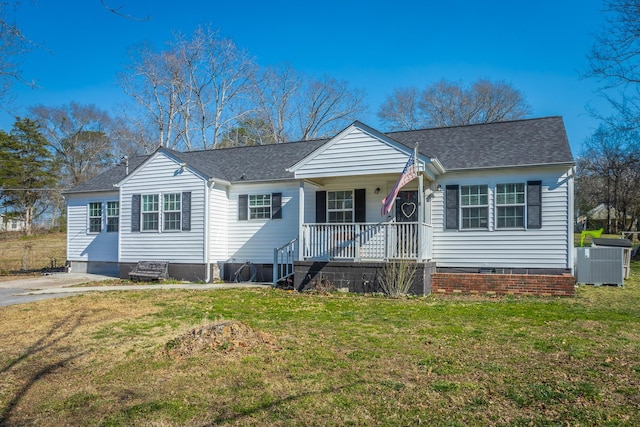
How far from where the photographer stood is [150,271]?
1563cm

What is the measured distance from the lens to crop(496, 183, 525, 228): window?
12.7 m

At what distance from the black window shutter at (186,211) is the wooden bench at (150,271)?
1432 mm

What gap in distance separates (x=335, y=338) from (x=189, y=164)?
10.5 meters

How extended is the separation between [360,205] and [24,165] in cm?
3432

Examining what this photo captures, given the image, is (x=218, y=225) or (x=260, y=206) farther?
(x=260, y=206)

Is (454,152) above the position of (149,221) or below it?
above

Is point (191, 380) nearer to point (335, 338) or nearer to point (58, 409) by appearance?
point (58, 409)

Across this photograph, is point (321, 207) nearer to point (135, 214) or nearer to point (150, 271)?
point (150, 271)

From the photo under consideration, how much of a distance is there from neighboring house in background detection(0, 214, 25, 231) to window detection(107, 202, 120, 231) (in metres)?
27.2

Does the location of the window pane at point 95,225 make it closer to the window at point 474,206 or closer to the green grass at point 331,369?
the green grass at point 331,369

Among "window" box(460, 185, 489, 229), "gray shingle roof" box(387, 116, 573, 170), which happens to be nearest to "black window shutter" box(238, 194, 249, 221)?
"gray shingle roof" box(387, 116, 573, 170)

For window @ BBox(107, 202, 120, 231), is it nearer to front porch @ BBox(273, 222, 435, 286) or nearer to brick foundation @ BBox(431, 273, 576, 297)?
front porch @ BBox(273, 222, 435, 286)

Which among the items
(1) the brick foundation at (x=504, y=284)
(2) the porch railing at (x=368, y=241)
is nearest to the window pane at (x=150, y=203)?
(2) the porch railing at (x=368, y=241)

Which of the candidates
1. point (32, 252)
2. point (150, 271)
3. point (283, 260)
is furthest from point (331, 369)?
point (32, 252)
